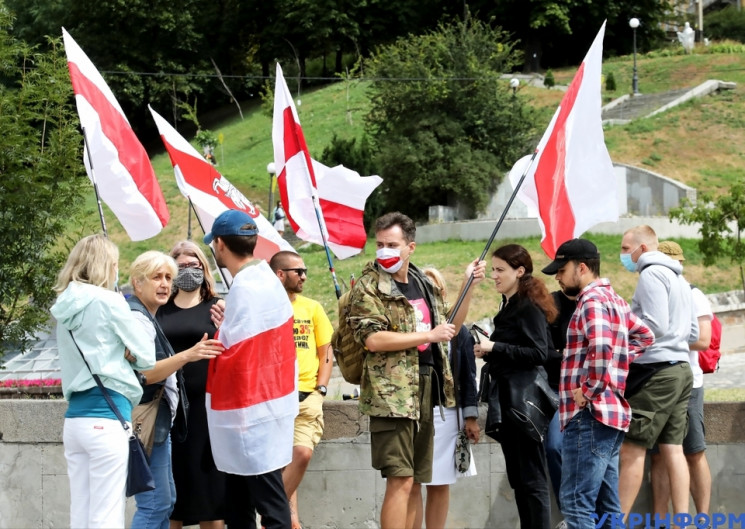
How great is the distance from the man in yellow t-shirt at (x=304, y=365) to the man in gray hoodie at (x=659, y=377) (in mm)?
1951

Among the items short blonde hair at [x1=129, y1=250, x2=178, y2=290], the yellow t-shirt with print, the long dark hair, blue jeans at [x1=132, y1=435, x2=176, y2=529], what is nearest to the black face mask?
short blonde hair at [x1=129, y1=250, x2=178, y2=290]

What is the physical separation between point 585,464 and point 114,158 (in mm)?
4180

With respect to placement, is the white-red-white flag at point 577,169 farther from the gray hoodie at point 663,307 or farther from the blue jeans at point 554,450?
the blue jeans at point 554,450

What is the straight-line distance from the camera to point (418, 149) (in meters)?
32.9

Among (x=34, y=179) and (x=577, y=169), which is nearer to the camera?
(x=577, y=169)

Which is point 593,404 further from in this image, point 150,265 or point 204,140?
point 204,140

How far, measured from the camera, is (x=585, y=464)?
19.2 feet

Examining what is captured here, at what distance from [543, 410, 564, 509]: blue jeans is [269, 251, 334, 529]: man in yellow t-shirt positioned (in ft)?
4.81

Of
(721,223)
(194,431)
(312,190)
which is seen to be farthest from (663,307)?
(721,223)

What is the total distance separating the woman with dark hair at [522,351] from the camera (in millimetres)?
6391

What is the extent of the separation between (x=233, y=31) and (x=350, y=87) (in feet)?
43.6

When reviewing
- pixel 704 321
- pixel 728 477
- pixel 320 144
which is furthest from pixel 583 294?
pixel 320 144

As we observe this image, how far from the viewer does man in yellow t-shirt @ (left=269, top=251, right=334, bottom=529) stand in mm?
6789

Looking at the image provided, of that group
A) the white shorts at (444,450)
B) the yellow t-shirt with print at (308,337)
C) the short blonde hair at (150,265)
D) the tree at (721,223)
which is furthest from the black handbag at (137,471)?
the tree at (721,223)
